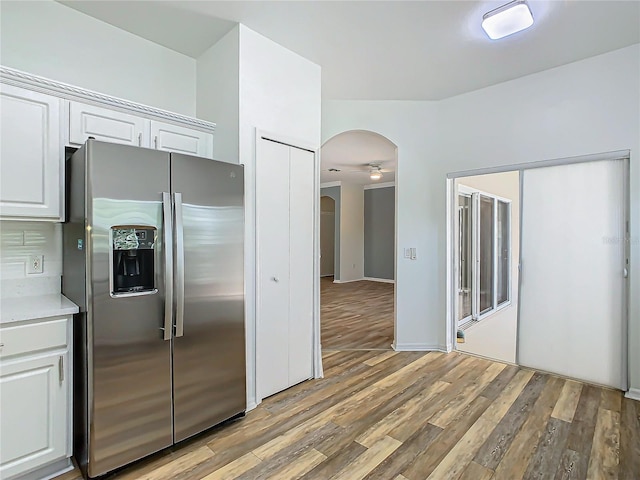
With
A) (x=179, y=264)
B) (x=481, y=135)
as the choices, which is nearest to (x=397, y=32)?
(x=481, y=135)

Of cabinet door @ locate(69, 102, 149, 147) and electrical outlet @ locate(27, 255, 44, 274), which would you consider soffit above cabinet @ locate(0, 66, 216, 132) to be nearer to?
cabinet door @ locate(69, 102, 149, 147)

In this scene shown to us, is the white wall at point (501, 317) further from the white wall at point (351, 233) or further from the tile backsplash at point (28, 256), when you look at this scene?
the white wall at point (351, 233)

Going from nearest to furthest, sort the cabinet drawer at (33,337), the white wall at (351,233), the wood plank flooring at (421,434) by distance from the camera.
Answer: the cabinet drawer at (33,337) < the wood plank flooring at (421,434) < the white wall at (351,233)

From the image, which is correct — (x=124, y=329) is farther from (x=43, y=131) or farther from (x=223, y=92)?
(x=223, y=92)

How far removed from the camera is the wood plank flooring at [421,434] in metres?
1.89

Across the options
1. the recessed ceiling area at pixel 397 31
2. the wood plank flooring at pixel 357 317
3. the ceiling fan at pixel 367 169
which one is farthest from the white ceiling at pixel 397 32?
the ceiling fan at pixel 367 169

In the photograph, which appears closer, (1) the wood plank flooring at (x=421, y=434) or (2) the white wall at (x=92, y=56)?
(1) the wood plank flooring at (x=421, y=434)

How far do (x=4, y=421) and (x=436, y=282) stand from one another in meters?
3.60

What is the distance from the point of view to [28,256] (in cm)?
213

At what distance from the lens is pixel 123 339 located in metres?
1.82

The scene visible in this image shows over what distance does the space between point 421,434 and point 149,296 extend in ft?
6.23

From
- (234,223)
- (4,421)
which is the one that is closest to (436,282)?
(234,223)

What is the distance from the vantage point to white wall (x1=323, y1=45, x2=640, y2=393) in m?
2.77

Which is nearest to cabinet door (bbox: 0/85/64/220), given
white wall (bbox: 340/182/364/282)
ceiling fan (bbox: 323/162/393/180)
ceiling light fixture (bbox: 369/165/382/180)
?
ceiling fan (bbox: 323/162/393/180)
